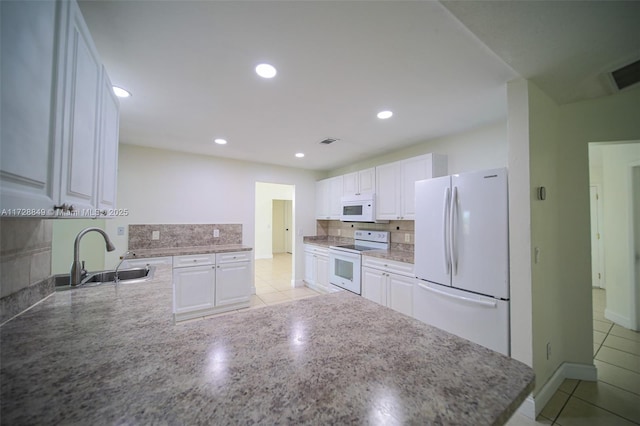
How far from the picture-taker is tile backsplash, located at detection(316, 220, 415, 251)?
11.4ft

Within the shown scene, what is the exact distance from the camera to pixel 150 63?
158cm

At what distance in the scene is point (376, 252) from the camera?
3.35 metres

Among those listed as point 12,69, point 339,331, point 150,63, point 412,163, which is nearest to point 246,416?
point 339,331

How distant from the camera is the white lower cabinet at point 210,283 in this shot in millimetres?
3160

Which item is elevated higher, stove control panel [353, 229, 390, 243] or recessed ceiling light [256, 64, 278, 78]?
recessed ceiling light [256, 64, 278, 78]

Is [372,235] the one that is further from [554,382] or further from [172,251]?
[172,251]

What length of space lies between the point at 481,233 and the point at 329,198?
3.03 meters

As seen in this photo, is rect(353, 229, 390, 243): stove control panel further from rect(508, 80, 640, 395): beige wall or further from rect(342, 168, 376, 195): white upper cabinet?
rect(508, 80, 640, 395): beige wall

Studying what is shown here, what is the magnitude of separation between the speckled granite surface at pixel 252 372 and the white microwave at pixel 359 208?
2598 millimetres

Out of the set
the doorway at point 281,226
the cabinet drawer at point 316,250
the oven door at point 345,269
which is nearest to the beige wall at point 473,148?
the oven door at point 345,269

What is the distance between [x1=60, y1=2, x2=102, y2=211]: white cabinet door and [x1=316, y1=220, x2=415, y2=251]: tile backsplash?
3387mm

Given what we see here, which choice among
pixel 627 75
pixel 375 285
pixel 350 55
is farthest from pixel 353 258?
pixel 627 75

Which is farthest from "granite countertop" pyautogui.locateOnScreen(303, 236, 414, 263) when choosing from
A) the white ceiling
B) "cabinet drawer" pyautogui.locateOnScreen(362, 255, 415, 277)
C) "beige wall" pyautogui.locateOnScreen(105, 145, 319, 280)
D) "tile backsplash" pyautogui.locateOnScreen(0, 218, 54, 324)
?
"tile backsplash" pyautogui.locateOnScreen(0, 218, 54, 324)

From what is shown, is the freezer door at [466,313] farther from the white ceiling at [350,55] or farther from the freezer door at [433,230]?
the white ceiling at [350,55]
